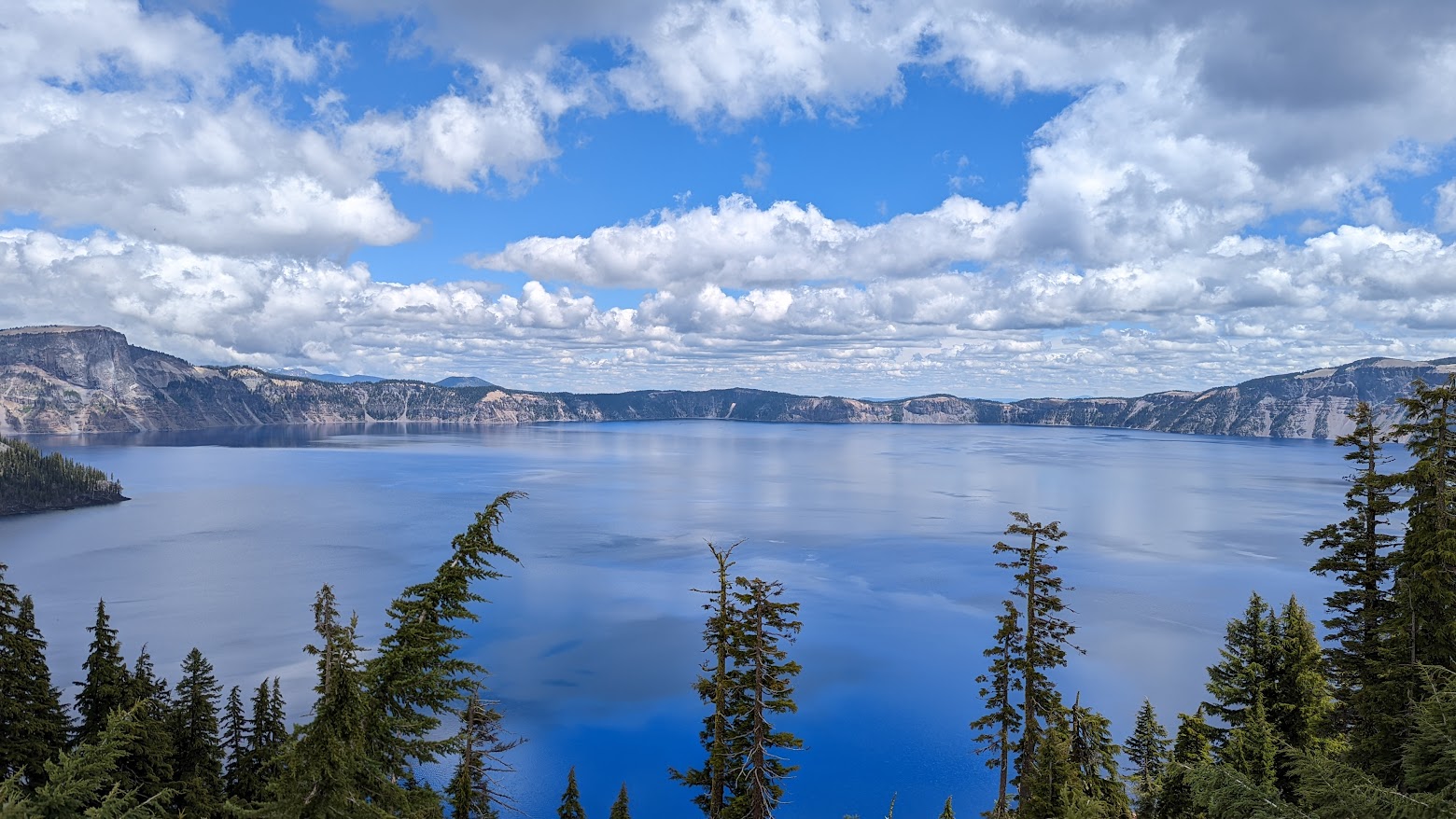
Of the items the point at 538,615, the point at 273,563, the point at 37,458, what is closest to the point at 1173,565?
the point at 538,615

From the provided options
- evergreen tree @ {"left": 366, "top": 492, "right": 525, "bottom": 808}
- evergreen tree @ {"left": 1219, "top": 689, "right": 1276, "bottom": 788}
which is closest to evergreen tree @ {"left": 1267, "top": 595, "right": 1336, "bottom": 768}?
evergreen tree @ {"left": 1219, "top": 689, "right": 1276, "bottom": 788}

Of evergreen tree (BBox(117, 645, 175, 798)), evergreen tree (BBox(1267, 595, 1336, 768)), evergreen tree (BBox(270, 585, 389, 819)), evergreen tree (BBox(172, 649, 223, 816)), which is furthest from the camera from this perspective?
evergreen tree (BBox(172, 649, 223, 816))

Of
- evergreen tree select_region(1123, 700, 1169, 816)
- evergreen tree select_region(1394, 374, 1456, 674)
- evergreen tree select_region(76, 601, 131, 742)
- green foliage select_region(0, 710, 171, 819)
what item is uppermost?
evergreen tree select_region(1394, 374, 1456, 674)

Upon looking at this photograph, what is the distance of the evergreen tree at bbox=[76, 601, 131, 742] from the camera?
2905cm

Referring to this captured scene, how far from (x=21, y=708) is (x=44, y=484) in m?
204

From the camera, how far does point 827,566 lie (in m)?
116

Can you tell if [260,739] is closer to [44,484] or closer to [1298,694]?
[1298,694]

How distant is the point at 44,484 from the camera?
176750 millimetres

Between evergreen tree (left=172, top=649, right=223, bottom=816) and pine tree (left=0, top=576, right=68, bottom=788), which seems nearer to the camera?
pine tree (left=0, top=576, right=68, bottom=788)

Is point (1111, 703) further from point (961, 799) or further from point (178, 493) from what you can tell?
point (178, 493)

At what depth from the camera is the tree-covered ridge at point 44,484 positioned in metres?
170

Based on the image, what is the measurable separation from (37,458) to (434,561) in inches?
5883

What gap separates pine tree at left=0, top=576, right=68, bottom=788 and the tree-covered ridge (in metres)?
191

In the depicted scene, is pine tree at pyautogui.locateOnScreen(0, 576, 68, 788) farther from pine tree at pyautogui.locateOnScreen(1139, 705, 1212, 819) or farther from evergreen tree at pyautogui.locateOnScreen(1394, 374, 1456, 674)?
evergreen tree at pyautogui.locateOnScreen(1394, 374, 1456, 674)
